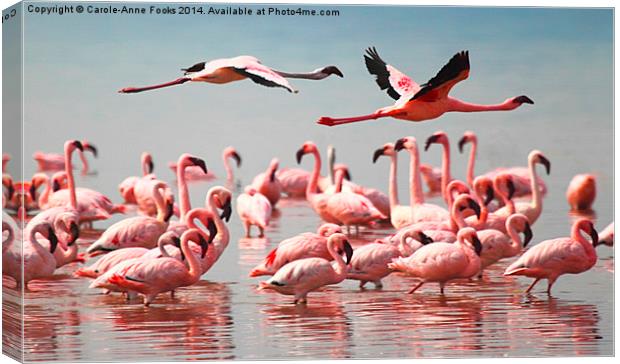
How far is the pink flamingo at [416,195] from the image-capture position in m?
12.0

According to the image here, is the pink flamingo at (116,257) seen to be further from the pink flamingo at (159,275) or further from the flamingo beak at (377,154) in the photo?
the flamingo beak at (377,154)

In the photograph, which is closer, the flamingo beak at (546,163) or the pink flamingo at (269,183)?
the pink flamingo at (269,183)

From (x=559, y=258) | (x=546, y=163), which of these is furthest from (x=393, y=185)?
(x=559, y=258)

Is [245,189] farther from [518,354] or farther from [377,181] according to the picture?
[518,354]

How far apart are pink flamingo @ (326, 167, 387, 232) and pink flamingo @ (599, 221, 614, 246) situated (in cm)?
162

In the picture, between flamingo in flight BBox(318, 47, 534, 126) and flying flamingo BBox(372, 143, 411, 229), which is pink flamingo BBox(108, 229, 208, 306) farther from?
flying flamingo BBox(372, 143, 411, 229)

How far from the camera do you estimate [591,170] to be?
12062 mm

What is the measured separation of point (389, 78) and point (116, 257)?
2.33 meters

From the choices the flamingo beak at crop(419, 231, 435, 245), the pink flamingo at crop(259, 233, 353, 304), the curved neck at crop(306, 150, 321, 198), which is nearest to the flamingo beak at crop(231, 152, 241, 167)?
the curved neck at crop(306, 150, 321, 198)

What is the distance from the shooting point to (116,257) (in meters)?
11.7

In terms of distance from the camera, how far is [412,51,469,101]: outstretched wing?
11.9m

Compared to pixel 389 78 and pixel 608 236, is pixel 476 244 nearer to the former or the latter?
pixel 608 236

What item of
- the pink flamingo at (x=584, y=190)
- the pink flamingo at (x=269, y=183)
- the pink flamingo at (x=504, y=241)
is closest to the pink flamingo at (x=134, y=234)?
the pink flamingo at (x=269, y=183)

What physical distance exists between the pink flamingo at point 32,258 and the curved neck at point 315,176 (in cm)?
192
